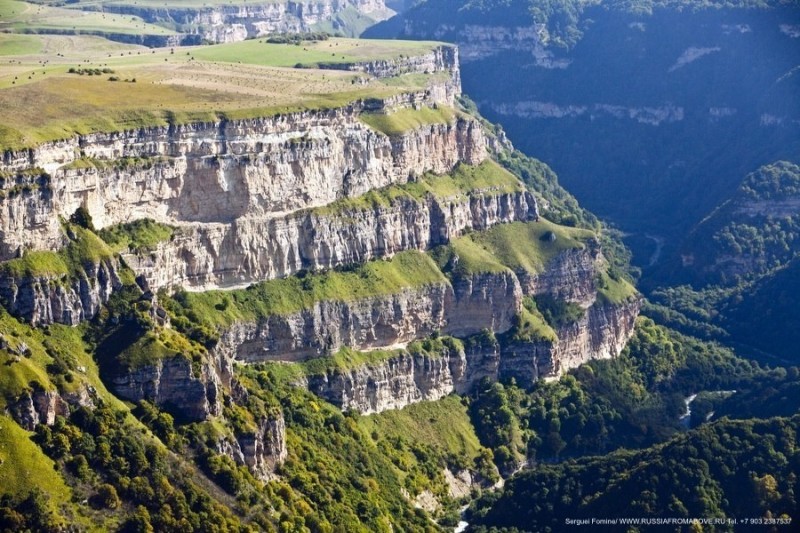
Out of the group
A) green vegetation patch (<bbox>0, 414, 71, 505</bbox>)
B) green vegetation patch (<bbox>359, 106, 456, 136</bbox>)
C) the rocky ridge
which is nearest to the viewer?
green vegetation patch (<bbox>0, 414, 71, 505</bbox>)

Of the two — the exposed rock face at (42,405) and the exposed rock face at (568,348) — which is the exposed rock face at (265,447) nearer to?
the exposed rock face at (42,405)

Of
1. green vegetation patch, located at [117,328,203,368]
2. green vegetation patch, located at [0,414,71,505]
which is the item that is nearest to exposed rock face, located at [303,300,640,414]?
green vegetation patch, located at [117,328,203,368]

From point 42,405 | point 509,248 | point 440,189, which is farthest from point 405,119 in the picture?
point 42,405

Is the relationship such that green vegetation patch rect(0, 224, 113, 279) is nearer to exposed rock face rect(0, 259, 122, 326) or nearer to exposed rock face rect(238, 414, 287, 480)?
exposed rock face rect(0, 259, 122, 326)

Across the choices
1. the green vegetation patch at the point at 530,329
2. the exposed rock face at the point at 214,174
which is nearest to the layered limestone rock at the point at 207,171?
the exposed rock face at the point at 214,174

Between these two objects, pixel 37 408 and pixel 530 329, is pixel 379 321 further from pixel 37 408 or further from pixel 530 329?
pixel 37 408

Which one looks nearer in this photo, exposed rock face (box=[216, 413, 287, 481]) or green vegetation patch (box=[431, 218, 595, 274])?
exposed rock face (box=[216, 413, 287, 481])
